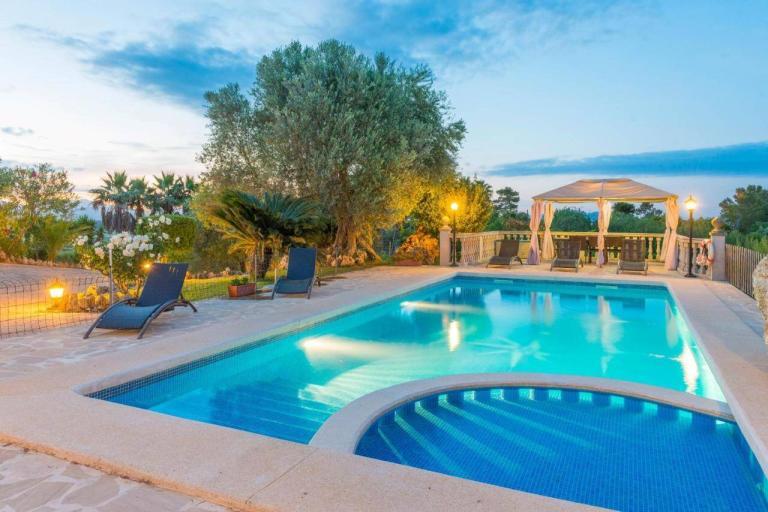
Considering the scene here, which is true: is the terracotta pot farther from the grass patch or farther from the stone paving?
the stone paving

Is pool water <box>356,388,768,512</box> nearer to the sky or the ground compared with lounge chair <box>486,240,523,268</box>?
nearer to the ground

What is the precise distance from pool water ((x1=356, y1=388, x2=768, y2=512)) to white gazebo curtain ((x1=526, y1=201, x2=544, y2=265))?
11004mm

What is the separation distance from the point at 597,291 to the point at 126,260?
10043 mm

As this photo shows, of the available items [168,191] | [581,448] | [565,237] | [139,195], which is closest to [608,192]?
[565,237]

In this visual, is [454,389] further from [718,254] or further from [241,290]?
[718,254]

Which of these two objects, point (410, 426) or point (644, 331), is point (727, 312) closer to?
point (644, 331)

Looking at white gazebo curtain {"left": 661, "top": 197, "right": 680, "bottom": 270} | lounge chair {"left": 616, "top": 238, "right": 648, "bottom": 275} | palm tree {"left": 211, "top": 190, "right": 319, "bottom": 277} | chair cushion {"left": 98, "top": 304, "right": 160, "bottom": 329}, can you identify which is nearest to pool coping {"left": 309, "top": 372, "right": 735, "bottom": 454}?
chair cushion {"left": 98, "top": 304, "right": 160, "bottom": 329}

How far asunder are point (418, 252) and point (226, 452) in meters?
12.9

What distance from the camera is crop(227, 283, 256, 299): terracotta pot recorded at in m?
9.45

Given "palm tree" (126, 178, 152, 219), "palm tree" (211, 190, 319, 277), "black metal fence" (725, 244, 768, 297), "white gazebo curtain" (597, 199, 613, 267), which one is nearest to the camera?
"black metal fence" (725, 244, 768, 297)

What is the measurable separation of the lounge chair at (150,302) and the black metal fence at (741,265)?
9740 millimetres

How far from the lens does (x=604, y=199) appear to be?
14.3m

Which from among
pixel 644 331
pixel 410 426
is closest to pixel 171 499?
pixel 410 426

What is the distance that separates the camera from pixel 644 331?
8148 mm
